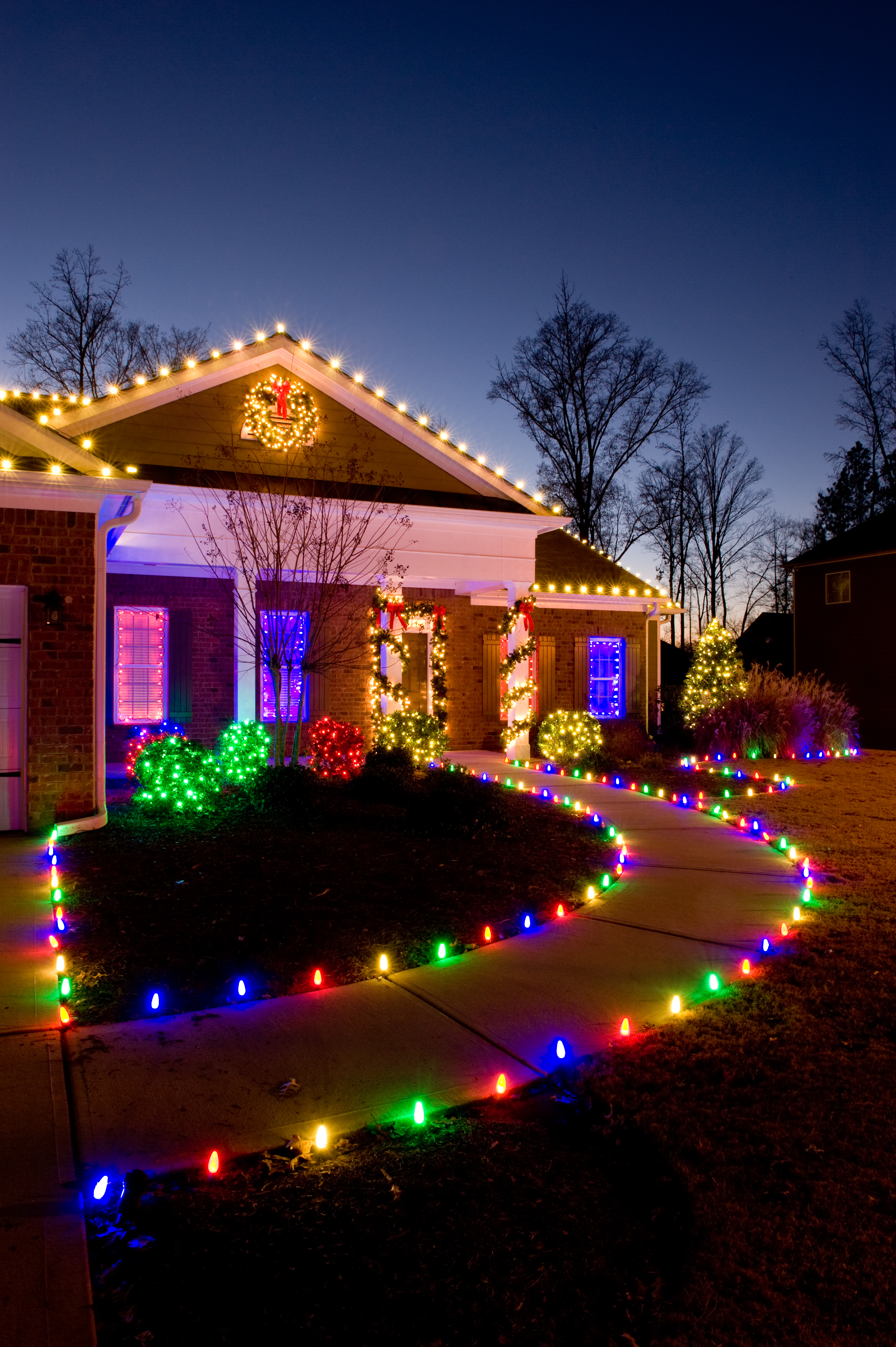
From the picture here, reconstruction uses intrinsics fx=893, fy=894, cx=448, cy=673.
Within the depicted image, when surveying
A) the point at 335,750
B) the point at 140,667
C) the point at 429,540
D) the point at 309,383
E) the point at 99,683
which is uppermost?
the point at 309,383

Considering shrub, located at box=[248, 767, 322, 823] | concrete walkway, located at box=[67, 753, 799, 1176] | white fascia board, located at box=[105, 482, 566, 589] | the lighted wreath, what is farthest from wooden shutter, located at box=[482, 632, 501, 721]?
concrete walkway, located at box=[67, 753, 799, 1176]

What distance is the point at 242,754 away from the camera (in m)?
10.1

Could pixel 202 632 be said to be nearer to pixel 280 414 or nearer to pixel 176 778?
pixel 280 414

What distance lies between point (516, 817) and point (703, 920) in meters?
3.59

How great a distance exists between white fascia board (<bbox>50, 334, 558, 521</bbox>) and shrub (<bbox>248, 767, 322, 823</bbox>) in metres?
6.17

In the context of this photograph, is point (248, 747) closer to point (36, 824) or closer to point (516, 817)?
point (36, 824)

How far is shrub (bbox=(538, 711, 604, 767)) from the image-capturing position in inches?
595

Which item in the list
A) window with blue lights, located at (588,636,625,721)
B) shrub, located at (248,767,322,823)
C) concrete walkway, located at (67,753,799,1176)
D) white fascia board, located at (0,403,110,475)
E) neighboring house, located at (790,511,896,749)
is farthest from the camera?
neighboring house, located at (790,511,896,749)

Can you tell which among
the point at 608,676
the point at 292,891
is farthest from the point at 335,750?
the point at 608,676

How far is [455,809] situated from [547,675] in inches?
361

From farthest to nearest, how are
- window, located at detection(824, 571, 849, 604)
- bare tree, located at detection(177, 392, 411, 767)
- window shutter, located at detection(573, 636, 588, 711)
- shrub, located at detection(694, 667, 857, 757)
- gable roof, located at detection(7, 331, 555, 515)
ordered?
window, located at detection(824, 571, 849, 604), window shutter, located at detection(573, 636, 588, 711), shrub, located at detection(694, 667, 857, 757), gable roof, located at detection(7, 331, 555, 515), bare tree, located at detection(177, 392, 411, 767)

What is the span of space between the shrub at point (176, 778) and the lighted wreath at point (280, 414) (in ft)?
16.5

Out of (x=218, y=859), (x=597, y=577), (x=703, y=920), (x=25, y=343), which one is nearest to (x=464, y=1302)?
(x=703, y=920)

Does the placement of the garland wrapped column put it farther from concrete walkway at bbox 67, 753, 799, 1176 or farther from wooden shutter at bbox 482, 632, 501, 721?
concrete walkway at bbox 67, 753, 799, 1176
